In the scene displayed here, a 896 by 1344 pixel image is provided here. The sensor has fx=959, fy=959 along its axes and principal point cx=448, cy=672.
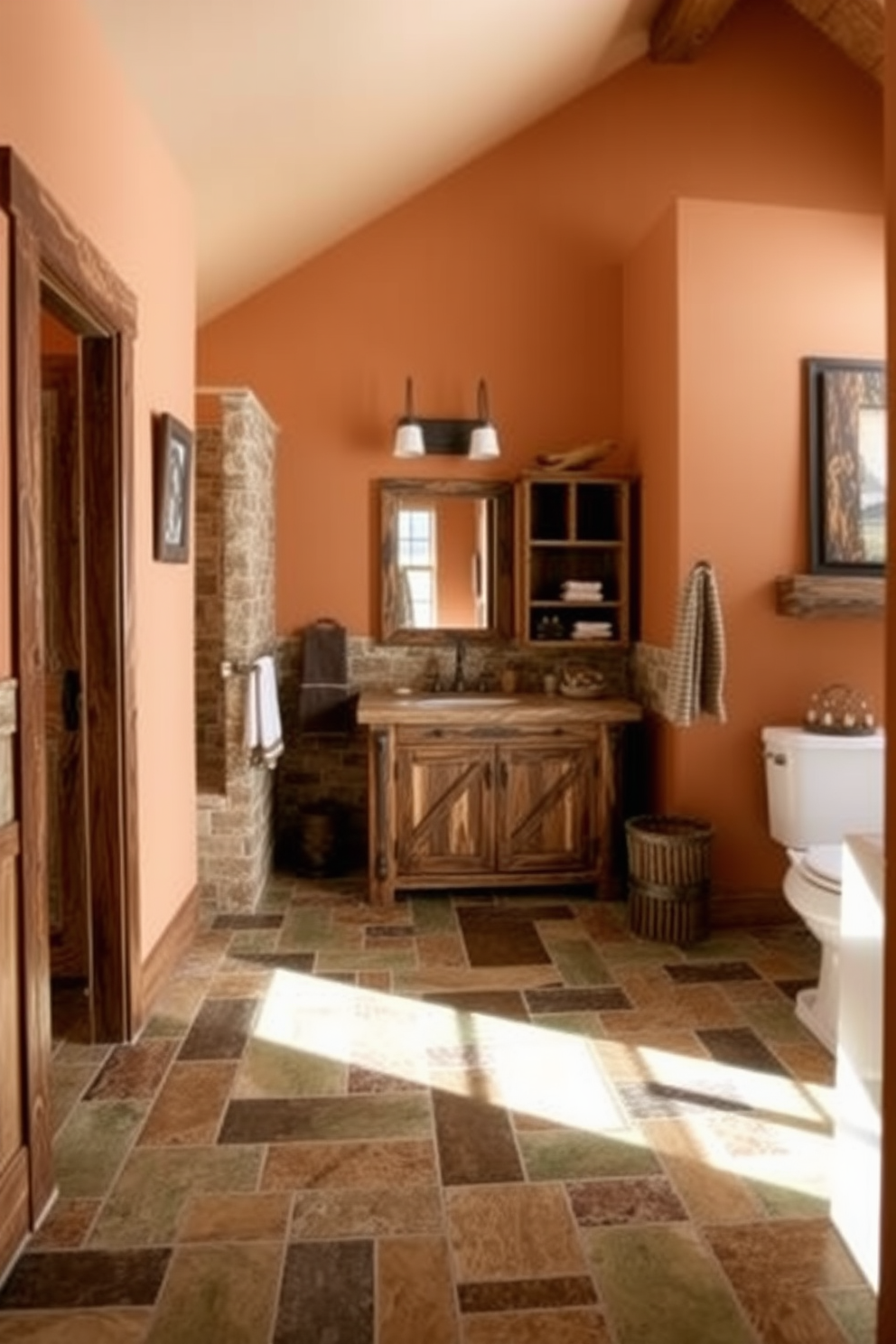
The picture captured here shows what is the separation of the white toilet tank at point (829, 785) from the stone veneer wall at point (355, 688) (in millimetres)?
1183

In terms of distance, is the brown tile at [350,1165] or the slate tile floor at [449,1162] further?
the brown tile at [350,1165]

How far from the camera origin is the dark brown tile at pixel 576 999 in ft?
9.91

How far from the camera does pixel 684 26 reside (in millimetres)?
→ 4148

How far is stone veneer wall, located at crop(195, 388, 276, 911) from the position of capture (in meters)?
3.76

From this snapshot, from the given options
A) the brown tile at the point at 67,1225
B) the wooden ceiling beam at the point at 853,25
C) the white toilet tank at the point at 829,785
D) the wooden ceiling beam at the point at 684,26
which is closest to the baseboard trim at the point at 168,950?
the brown tile at the point at 67,1225

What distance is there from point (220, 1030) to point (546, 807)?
1704 millimetres

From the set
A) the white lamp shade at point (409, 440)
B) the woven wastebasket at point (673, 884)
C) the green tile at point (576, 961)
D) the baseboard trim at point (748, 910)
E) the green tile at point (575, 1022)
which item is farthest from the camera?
the white lamp shade at point (409, 440)

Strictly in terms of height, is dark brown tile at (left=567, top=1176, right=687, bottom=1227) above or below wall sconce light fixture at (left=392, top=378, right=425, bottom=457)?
below

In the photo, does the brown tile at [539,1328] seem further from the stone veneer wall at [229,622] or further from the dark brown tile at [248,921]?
the stone veneer wall at [229,622]

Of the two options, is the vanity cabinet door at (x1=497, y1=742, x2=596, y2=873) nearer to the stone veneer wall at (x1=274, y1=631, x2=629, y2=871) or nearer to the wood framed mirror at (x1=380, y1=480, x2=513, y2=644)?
the stone veneer wall at (x1=274, y1=631, x2=629, y2=871)

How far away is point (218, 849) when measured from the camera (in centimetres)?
385

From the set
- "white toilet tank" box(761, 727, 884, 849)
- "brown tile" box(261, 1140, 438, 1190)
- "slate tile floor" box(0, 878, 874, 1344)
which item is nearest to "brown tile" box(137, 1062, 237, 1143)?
"slate tile floor" box(0, 878, 874, 1344)

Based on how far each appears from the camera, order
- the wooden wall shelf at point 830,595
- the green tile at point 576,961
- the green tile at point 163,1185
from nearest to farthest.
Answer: the green tile at point 163,1185, the green tile at point 576,961, the wooden wall shelf at point 830,595

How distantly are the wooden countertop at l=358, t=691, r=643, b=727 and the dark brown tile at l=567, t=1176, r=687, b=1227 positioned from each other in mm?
2078
